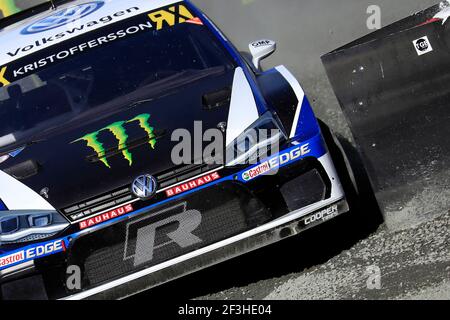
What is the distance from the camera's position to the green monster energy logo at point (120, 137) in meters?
5.06

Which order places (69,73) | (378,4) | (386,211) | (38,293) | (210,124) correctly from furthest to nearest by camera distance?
(378,4)
(69,73)
(386,211)
(210,124)
(38,293)

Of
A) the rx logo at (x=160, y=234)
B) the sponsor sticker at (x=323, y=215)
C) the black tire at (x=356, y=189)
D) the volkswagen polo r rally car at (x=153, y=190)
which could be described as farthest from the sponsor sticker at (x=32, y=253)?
the black tire at (x=356, y=189)

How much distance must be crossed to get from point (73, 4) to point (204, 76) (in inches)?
75.5

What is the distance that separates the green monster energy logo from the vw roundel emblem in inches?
60.3

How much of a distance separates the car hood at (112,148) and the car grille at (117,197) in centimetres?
3

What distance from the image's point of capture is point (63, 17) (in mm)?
6820

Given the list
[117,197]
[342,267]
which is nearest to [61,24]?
[117,197]

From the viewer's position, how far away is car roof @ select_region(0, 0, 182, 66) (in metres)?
6.40

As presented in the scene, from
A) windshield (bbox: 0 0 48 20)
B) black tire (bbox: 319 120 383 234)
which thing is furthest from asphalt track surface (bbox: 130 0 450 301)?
windshield (bbox: 0 0 48 20)

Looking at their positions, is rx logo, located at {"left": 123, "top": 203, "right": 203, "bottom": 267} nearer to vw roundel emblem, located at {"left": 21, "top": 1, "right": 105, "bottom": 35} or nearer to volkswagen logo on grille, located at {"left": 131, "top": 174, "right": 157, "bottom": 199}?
volkswagen logo on grille, located at {"left": 131, "top": 174, "right": 157, "bottom": 199}

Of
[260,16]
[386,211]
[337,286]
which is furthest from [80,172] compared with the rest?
[260,16]

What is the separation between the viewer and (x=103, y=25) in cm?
639

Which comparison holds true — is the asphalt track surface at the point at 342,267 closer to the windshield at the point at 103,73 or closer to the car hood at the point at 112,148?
the car hood at the point at 112,148

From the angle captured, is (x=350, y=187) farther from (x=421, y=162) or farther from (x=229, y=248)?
(x=229, y=248)
